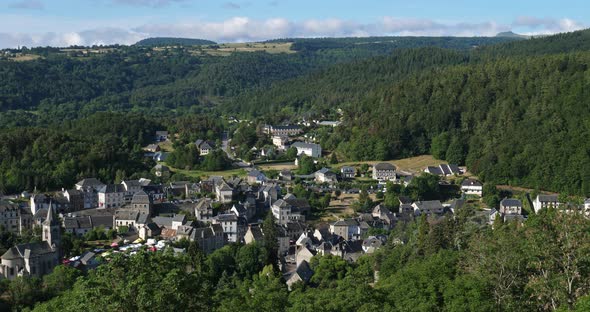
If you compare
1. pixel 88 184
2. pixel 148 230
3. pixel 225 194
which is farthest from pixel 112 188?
pixel 148 230

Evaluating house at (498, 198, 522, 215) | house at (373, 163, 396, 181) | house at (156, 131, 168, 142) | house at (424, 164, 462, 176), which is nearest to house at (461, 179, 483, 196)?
house at (424, 164, 462, 176)

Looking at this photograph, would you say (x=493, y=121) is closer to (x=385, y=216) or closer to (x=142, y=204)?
(x=385, y=216)

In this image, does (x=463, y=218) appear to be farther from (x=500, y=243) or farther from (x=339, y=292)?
(x=339, y=292)

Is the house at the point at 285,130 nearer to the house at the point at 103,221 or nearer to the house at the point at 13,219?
the house at the point at 103,221

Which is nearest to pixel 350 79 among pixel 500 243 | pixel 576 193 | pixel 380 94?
pixel 380 94

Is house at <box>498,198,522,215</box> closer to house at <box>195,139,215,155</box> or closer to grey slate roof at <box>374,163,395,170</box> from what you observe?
grey slate roof at <box>374,163,395,170</box>
